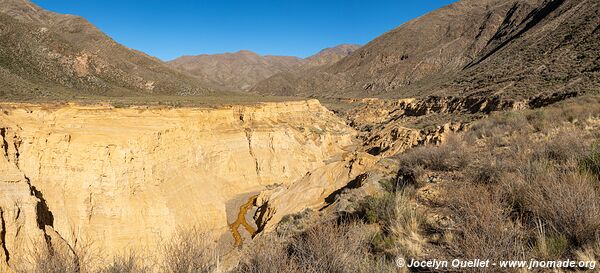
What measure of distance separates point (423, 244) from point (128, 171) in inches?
584

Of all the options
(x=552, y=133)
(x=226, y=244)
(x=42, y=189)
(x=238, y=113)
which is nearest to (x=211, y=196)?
(x=226, y=244)

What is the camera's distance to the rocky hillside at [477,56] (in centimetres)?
3325

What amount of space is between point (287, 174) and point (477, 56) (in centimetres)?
7300

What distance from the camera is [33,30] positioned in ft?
144

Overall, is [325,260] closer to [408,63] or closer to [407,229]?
[407,229]

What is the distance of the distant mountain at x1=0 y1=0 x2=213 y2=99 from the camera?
3359cm

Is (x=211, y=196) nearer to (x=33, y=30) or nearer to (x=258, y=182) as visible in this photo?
(x=258, y=182)

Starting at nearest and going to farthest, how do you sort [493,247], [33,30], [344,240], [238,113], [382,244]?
[493,247]
[344,240]
[382,244]
[238,113]
[33,30]

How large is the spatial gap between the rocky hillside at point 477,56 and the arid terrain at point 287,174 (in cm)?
55

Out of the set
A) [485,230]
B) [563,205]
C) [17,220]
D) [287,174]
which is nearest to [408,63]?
[287,174]

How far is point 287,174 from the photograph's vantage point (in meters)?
27.3

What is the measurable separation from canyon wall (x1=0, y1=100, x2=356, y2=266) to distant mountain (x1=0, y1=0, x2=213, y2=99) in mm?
12009

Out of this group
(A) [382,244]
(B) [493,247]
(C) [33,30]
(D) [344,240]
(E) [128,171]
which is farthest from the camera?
(C) [33,30]

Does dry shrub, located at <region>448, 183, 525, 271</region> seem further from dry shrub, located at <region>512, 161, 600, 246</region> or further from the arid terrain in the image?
dry shrub, located at <region>512, 161, 600, 246</region>
